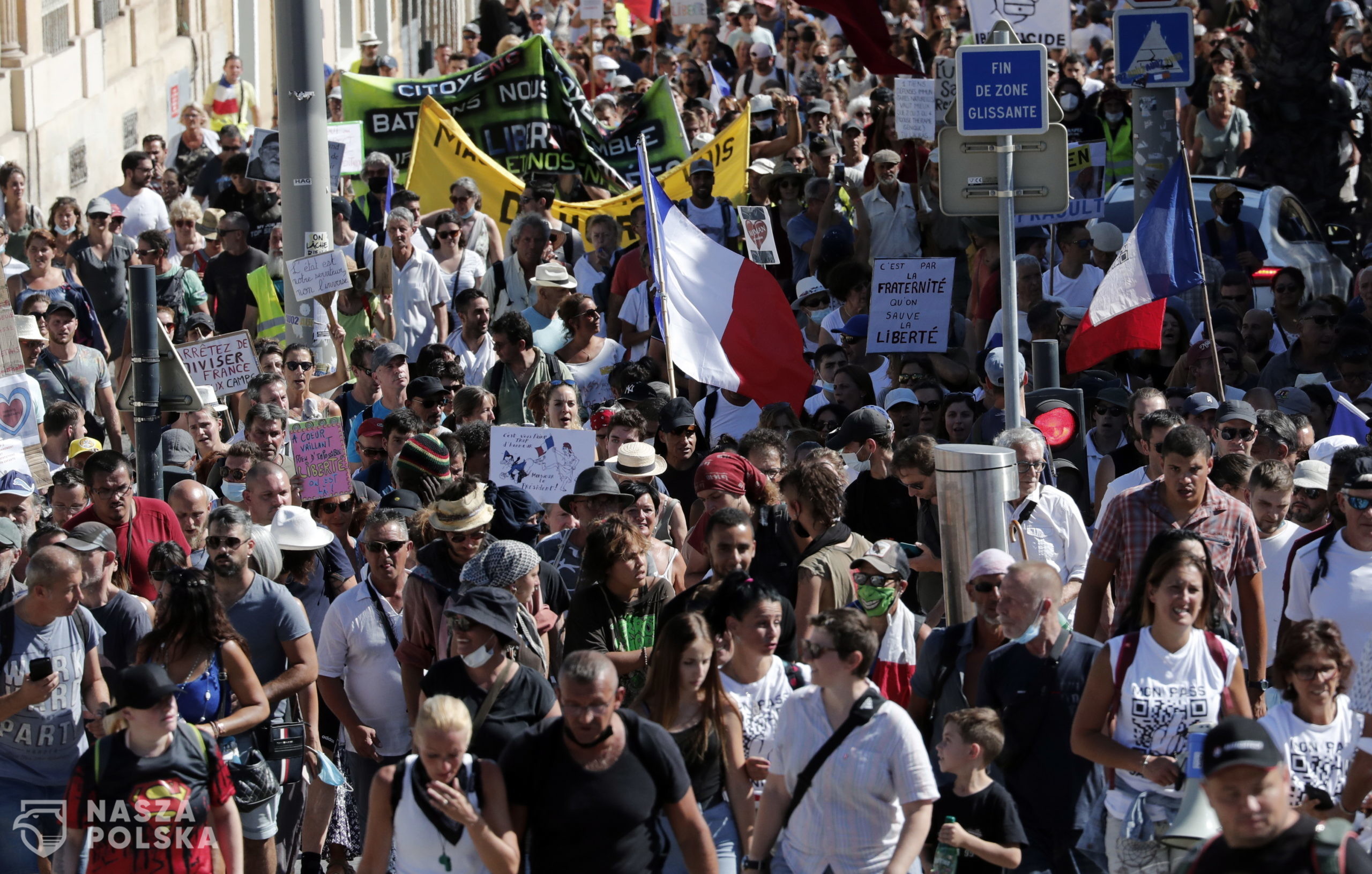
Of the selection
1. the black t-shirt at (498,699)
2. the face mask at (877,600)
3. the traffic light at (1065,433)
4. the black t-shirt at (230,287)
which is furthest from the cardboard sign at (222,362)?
the black t-shirt at (498,699)

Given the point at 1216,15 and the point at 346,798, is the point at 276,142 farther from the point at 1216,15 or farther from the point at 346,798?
the point at 1216,15

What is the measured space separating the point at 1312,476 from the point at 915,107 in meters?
7.36

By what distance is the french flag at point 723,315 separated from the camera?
1144 centimetres

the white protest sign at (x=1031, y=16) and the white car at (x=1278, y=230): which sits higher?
the white protest sign at (x=1031, y=16)

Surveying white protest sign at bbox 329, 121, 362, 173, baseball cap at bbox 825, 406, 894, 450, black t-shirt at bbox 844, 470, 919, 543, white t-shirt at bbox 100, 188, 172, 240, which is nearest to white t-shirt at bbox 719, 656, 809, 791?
black t-shirt at bbox 844, 470, 919, 543

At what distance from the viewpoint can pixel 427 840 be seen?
19.0 feet

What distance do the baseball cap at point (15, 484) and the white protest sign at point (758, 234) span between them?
6.70 m

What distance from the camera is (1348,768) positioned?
6.34m

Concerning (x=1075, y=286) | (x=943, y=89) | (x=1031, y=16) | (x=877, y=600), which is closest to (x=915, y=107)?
(x=943, y=89)

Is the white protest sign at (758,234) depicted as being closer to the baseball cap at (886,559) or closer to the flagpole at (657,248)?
the flagpole at (657,248)

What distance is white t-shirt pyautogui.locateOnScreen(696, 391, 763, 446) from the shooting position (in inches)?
456

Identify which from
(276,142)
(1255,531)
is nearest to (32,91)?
(276,142)

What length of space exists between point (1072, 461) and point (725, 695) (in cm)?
385

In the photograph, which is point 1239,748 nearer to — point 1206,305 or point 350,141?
point 1206,305
